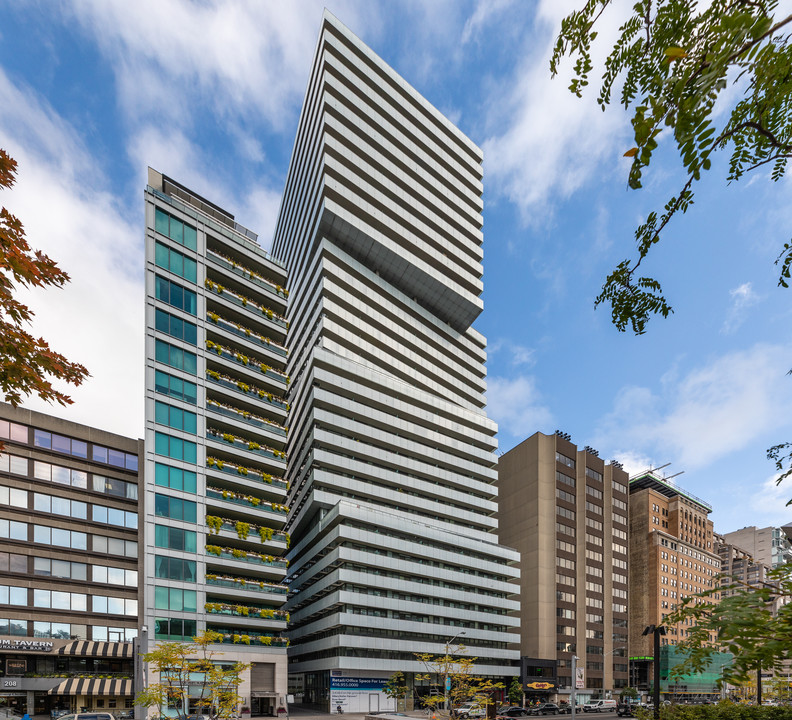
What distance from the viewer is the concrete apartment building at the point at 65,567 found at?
1882 inches

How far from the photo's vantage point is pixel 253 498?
64.5 metres

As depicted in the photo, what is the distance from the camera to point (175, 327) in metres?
61.5

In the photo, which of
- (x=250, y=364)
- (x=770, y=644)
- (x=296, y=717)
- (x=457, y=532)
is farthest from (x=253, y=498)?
(x=770, y=644)

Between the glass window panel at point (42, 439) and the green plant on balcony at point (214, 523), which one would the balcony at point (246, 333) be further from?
the green plant on balcony at point (214, 523)

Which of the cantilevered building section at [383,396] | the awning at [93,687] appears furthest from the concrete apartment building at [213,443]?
the cantilevered building section at [383,396]

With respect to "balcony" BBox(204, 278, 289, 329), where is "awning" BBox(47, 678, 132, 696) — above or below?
below

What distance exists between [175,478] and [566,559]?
272 ft

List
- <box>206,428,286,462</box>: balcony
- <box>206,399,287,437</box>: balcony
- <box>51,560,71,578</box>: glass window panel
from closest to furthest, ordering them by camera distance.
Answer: <box>51,560,71,578</box>: glass window panel < <box>206,428,286,462</box>: balcony < <box>206,399,287,437</box>: balcony

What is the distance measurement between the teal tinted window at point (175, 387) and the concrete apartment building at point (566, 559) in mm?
74205

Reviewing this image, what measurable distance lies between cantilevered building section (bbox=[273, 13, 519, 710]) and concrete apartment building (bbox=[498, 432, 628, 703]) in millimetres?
15008

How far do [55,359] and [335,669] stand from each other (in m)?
70.6

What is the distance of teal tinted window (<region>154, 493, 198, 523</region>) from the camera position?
5584cm

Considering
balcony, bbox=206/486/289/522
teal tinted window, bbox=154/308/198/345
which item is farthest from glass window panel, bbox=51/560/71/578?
teal tinted window, bbox=154/308/198/345

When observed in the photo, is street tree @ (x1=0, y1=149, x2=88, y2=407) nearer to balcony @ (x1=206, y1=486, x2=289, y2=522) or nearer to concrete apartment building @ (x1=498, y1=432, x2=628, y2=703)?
balcony @ (x1=206, y1=486, x2=289, y2=522)
